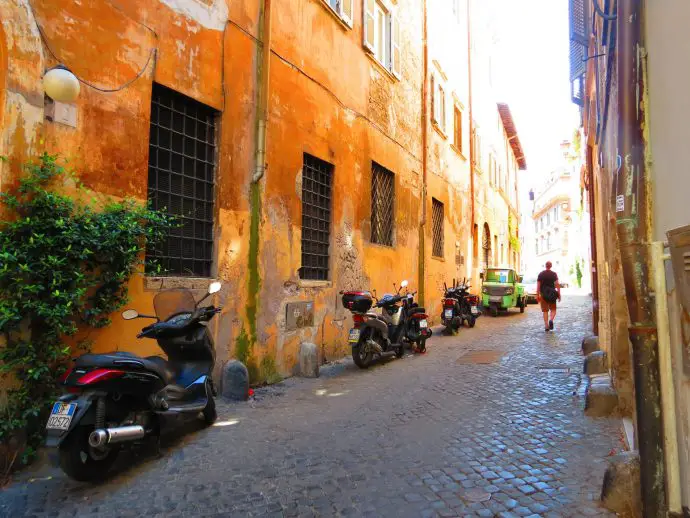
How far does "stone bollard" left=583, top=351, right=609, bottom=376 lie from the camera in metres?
6.52

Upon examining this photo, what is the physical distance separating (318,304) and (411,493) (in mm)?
4790

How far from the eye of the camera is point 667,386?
277 centimetres

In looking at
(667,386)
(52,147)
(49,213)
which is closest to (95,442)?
(49,213)

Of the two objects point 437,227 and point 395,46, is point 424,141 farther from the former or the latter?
point 437,227

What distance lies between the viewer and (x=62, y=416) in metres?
3.22

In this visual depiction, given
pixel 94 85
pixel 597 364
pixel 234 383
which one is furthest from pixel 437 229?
pixel 94 85

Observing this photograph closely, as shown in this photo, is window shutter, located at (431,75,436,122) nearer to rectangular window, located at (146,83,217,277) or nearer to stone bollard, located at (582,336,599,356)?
stone bollard, located at (582,336,599,356)

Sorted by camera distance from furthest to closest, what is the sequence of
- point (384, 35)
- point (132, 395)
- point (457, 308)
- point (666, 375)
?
point (457, 308) < point (384, 35) < point (132, 395) < point (666, 375)

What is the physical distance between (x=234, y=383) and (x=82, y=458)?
7.77 feet

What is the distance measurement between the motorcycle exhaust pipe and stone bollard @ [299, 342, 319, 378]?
3629 millimetres

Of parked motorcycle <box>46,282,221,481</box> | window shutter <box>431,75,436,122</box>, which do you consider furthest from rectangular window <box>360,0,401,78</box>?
parked motorcycle <box>46,282,221,481</box>

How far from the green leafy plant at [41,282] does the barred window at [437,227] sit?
11.1 m

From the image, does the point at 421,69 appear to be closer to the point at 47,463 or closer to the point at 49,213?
the point at 49,213

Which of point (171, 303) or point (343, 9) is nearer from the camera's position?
point (171, 303)
